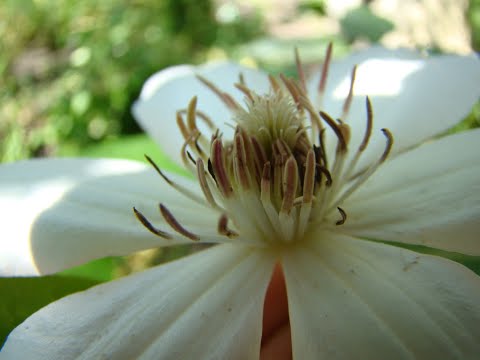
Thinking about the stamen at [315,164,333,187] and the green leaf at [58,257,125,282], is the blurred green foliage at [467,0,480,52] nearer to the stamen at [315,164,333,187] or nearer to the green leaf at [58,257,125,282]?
the stamen at [315,164,333,187]

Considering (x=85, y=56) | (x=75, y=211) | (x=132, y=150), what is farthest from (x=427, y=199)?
(x=85, y=56)

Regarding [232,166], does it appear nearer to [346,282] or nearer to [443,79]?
[346,282]

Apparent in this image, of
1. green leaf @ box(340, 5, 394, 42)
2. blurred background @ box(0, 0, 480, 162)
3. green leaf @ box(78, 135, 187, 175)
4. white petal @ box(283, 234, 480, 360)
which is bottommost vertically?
white petal @ box(283, 234, 480, 360)

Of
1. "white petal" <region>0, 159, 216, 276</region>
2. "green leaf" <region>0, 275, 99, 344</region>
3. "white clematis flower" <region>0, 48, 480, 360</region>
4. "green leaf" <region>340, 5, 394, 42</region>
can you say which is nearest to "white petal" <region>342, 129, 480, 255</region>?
"white clematis flower" <region>0, 48, 480, 360</region>

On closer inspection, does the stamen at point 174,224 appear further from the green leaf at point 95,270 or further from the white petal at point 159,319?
the green leaf at point 95,270

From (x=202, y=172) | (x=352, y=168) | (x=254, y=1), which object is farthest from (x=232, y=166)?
(x=254, y=1)

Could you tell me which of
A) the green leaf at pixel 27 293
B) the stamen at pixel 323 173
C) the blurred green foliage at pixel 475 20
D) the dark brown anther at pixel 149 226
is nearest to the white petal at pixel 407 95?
the stamen at pixel 323 173

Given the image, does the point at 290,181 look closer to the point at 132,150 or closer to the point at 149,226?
the point at 149,226
